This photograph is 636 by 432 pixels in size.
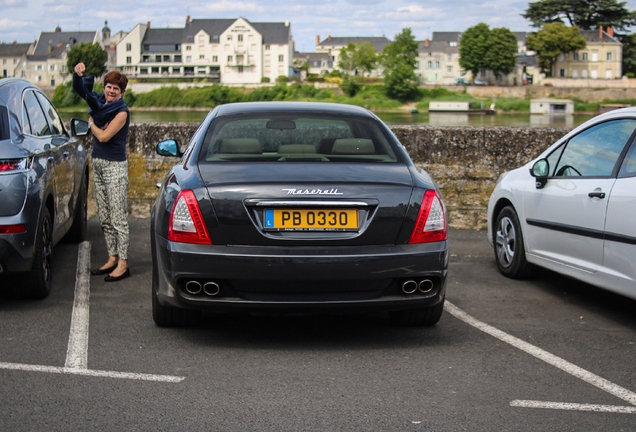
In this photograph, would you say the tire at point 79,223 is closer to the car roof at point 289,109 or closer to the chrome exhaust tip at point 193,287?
the car roof at point 289,109

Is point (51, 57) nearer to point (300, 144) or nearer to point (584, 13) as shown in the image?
point (584, 13)

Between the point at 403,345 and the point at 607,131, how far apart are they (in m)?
2.40

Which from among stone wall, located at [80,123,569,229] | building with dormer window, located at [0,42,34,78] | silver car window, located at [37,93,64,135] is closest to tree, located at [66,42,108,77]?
building with dormer window, located at [0,42,34,78]

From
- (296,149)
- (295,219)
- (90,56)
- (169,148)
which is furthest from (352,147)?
(90,56)

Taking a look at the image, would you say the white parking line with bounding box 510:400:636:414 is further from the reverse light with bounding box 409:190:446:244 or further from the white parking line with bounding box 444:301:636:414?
the reverse light with bounding box 409:190:446:244

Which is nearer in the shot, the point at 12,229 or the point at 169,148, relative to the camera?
the point at 12,229

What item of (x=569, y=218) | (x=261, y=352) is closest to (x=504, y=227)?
(x=569, y=218)

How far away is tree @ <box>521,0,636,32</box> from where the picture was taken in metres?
128

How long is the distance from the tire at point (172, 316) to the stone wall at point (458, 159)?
18.1 feet

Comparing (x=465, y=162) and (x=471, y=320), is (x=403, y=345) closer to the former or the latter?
(x=471, y=320)

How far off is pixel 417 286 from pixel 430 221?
0.36 m

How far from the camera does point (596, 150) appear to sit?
20.5 ft

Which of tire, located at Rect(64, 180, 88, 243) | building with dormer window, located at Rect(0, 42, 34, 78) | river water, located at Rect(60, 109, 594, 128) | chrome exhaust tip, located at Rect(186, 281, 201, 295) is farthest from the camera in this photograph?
building with dormer window, located at Rect(0, 42, 34, 78)

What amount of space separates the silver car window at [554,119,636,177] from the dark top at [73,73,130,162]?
3.40 metres
